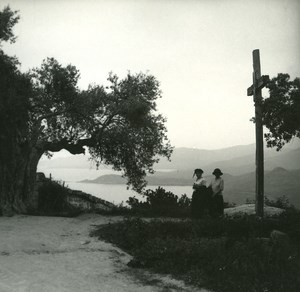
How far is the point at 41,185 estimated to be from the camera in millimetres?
19859

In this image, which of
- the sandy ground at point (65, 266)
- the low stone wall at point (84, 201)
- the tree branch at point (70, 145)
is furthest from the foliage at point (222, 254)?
the low stone wall at point (84, 201)

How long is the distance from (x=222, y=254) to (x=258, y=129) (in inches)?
245

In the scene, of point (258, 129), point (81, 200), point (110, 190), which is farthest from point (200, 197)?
point (110, 190)

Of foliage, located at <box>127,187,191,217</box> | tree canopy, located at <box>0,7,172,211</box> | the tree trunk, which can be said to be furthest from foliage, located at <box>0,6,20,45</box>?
foliage, located at <box>127,187,191,217</box>

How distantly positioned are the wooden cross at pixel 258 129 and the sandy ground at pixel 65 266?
5301 millimetres

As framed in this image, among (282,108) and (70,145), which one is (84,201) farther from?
(282,108)

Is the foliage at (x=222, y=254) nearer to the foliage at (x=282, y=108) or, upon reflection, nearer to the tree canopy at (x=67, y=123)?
the foliage at (x=282, y=108)

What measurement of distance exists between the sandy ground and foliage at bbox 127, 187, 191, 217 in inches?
189

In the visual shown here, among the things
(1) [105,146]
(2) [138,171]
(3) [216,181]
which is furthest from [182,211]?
(1) [105,146]

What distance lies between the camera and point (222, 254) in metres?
7.75

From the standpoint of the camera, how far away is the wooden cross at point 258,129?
12.3 m

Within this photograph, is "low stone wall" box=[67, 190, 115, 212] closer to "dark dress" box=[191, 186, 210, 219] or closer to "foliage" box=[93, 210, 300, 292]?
"dark dress" box=[191, 186, 210, 219]

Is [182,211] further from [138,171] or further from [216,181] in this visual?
[138,171]

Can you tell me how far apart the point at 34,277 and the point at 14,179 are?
35.5 feet
